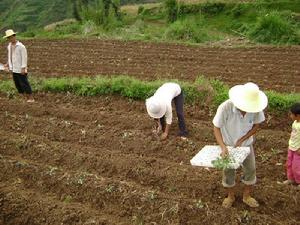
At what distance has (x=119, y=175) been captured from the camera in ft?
20.0

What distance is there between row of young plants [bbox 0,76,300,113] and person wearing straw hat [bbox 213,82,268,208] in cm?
363

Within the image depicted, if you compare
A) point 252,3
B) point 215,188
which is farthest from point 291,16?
point 215,188

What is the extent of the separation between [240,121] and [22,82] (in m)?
5.96

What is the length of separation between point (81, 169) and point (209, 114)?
3100 mm

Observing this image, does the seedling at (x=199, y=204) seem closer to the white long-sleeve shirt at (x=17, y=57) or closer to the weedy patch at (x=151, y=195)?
the weedy patch at (x=151, y=195)

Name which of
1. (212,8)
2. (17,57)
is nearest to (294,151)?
(17,57)

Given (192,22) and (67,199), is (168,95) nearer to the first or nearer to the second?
(67,199)

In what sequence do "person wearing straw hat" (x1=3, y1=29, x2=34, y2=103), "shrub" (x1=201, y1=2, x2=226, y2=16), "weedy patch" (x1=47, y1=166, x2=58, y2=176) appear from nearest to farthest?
"weedy patch" (x1=47, y1=166, x2=58, y2=176) < "person wearing straw hat" (x1=3, y1=29, x2=34, y2=103) < "shrub" (x1=201, y1=2, x2=226, y2=16)

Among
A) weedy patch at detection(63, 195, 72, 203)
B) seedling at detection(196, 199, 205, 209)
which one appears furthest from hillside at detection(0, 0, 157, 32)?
seedling at detection(196, 199, 205, 209)

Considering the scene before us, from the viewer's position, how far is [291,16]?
850 inches

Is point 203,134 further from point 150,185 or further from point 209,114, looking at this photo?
point 150,185

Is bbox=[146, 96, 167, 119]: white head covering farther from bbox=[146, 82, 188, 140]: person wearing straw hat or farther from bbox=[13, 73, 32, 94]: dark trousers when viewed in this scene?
bbox=[13, 73, 32, 94]: dark trousers

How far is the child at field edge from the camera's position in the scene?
5.48 m

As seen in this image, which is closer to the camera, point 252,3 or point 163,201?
point 163,201
